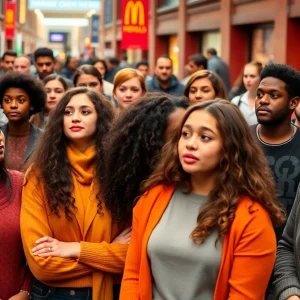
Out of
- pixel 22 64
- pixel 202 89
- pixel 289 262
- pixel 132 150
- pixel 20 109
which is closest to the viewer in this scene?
pixel 289 262

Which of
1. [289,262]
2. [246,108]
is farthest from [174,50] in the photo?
[289,262]

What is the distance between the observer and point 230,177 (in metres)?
3.47

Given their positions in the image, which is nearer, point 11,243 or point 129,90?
point 11,243

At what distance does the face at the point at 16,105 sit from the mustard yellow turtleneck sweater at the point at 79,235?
2.23 m

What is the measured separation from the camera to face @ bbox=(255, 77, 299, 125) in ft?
16.0

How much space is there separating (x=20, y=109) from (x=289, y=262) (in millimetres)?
3350

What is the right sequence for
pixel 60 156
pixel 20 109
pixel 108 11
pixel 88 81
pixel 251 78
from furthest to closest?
pixel 108 11 < pixel 251 78 < pixel 88 81 < pixel 20 109 < pixel 60 156

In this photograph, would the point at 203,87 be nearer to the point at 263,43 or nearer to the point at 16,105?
the point at 16,105

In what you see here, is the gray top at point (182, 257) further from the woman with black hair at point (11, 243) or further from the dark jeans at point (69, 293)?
the woman with black hair at point (11, 243)

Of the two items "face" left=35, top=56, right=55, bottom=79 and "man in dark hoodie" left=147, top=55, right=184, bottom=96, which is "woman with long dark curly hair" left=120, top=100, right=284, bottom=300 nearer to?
"face" left=35, top=56, right=55, bottom=79

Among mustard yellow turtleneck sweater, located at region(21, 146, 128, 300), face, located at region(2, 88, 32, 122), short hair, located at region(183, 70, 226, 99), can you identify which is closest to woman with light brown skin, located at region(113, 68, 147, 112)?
short hair, located at region(183, 70, 226, 99)

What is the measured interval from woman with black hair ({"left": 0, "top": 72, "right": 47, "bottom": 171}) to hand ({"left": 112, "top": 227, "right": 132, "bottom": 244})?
1.97 m

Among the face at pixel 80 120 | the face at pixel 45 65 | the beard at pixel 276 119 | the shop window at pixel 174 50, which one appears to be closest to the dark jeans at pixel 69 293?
the face at pixel 80 120

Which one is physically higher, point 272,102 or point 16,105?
point 272,102
